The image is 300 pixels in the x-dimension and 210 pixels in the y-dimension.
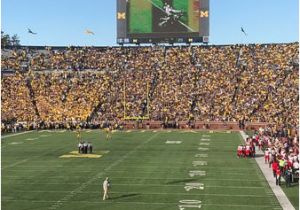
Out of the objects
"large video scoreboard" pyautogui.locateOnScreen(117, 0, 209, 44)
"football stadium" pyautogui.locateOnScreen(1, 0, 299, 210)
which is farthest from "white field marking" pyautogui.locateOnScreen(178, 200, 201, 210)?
"large video scoreboard" pyautogui.locateOnScreen(117, 0, 209, 44)

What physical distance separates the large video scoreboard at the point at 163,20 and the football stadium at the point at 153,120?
0.32ft

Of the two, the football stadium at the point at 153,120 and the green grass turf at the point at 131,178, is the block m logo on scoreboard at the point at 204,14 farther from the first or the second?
the green grass turf at the point at 131,178

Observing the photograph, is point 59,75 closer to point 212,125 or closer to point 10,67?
point 10,67

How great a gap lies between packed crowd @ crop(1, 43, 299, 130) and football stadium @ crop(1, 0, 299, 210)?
0.39ft

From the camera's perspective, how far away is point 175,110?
5172cm

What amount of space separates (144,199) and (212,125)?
32.3 metres

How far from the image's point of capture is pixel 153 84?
2208 inches

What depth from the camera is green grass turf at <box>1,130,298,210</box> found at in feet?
54.9

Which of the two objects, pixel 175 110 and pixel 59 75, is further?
pixel 59 75

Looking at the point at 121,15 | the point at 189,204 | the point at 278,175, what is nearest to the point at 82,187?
the point at 189,204

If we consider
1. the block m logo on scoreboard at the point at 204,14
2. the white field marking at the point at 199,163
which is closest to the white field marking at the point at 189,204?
the white field marking at the point at 199,163

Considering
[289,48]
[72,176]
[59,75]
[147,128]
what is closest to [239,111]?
[147,128]

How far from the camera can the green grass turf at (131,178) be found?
1672 centimetres

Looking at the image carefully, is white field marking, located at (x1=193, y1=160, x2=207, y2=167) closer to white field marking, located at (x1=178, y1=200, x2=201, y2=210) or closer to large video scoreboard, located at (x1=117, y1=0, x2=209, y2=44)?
white field marking, located at (x1=178, y1=200, x2=201, y2=210)
